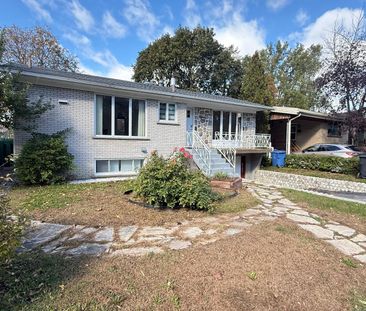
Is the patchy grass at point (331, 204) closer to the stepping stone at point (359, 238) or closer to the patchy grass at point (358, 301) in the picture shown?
the stepping stone at point (359, 238)

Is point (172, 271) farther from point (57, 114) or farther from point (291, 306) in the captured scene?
point (57, 114)

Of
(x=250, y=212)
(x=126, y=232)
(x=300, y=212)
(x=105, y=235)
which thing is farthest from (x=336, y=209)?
(x=105, y=235)

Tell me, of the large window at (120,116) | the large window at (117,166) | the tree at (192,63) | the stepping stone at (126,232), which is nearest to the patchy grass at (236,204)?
the stepping stone at (126,232)

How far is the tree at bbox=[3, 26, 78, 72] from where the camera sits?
20000 millimetres

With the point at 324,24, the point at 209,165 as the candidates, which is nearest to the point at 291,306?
the point at 209,165

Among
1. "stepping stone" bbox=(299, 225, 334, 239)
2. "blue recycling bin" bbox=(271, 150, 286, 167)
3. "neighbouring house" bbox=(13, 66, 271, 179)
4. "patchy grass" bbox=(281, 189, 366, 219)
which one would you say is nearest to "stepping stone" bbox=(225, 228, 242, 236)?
"stepping stone" bbox=(299, 225, 334, 239)

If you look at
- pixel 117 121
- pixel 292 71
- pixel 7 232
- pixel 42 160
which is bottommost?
pixel 7 232

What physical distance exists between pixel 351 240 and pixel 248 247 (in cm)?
199

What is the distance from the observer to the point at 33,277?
2.46 m

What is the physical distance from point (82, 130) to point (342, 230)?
328 inches

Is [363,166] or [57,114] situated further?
[363,166]

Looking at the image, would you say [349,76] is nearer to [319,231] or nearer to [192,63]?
[192,63]

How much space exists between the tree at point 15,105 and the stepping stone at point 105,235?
5264 mm

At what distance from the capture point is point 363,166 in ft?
32.4
